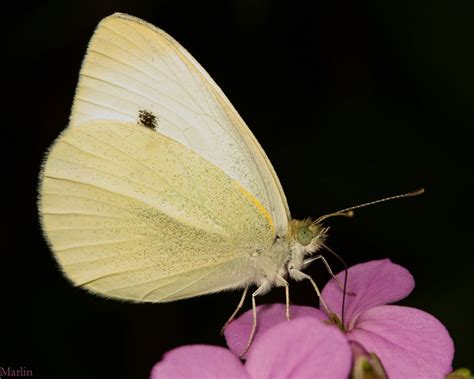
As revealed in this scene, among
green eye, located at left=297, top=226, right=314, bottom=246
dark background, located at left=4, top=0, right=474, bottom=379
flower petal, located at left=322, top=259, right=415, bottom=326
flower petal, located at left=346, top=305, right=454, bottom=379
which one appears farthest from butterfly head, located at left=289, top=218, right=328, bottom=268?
dark background, located at left=4, top=0, right=474, bottom=379

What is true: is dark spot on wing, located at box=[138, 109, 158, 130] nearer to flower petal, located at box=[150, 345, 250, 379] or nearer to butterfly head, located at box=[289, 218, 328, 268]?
butterfly head, located at box=[289, 218, 328, 268]

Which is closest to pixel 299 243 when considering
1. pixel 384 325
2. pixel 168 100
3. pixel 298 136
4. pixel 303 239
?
pixel 303 239

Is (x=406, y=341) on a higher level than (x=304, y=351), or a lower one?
lower

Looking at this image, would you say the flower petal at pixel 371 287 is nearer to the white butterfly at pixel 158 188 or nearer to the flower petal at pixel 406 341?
the flower petal at pixel 406 341

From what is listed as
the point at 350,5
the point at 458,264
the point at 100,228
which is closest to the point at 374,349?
the point at 100,228

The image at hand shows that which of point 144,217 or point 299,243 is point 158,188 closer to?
point 144,217

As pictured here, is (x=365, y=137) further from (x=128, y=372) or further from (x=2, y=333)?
(x=2, y=333)
